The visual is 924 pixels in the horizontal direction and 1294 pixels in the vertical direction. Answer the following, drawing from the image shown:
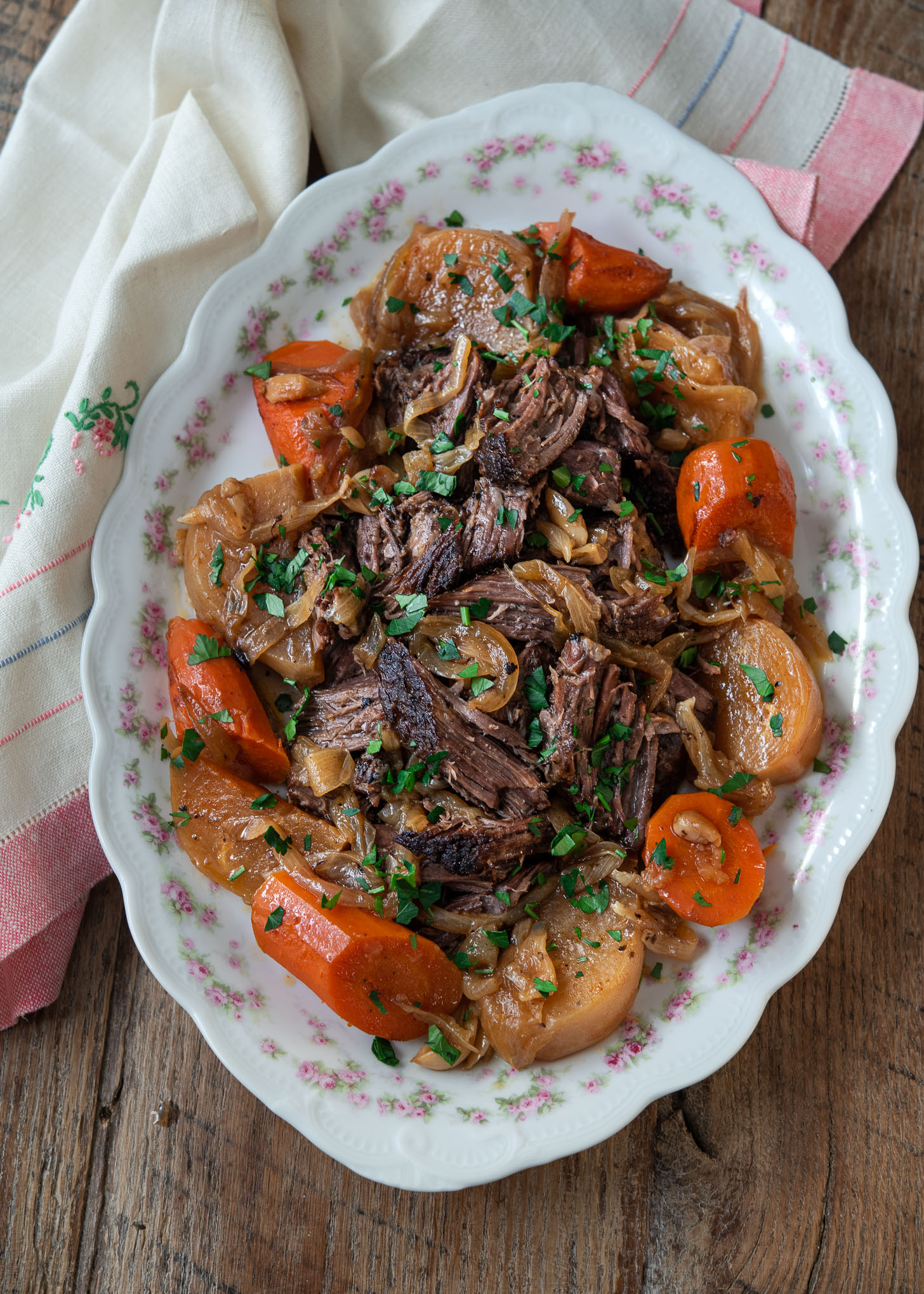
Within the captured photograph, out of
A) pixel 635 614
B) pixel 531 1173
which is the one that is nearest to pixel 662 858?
pixel 635 614

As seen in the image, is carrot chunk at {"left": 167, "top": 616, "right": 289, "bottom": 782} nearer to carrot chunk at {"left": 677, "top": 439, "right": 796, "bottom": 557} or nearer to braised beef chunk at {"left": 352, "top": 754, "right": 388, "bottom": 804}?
braised beef chunk at {"left": 352, "top": 754, "right": 388, "bottom": 804}

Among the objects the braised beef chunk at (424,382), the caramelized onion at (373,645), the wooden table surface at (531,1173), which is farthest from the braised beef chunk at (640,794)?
the braised beef chunk at (424,382)

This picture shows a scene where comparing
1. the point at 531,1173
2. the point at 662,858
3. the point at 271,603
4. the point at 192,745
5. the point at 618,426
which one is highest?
the point at 271,603

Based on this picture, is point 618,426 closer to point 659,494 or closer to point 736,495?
point 659,494

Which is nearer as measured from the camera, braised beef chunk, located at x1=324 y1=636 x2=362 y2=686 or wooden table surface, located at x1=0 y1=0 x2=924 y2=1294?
braised beef chunk, located at x1=324 y1=636 x2=362 y2=686

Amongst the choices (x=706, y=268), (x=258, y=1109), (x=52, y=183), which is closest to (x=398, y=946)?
(x=258, y=1109)

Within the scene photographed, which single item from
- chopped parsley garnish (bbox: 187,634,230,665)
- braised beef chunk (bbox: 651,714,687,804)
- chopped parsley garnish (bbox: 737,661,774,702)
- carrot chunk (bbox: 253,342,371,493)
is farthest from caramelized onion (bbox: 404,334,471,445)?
chopped parsley garnish (bbox: 737,661,774,702)
